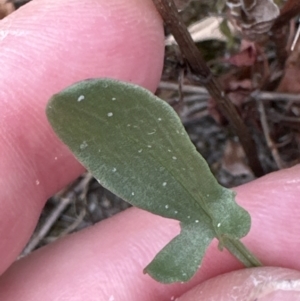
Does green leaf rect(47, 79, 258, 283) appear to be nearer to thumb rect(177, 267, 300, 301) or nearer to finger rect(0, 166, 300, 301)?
thumb rect(177, 267, 300, 301)

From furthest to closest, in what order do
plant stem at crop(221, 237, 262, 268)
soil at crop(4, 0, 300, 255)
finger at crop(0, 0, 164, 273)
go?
1. soil at crop(4, 0, 300, 255)
2. finger at crop(0, 0, 164, 273)
3. plant stem at crop(221, 237, 262, 268)

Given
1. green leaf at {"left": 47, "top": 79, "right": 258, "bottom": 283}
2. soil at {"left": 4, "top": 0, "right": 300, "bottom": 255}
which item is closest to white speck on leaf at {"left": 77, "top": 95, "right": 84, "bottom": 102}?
green leaf at {"left": 47, "top": 79, "right": 258, "bottom": 283}

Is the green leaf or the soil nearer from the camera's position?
the green leaf

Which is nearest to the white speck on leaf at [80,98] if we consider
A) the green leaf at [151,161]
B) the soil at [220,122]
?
the green leaf at [151,161]

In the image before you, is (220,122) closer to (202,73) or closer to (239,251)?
(202,73)

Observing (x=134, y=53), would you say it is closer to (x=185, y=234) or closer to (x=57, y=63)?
(x=57, y=63)

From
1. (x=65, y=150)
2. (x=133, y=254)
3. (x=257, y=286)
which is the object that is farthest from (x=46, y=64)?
(x=257, y=286)

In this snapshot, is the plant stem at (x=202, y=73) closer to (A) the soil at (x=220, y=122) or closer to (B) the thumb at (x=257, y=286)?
(A) the soil at (x=220, y=122)
